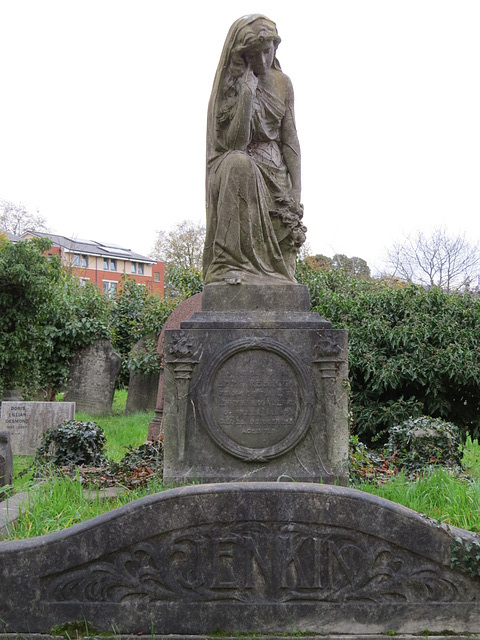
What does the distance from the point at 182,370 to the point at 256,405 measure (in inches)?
22.5

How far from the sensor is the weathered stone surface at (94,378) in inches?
Result: 520

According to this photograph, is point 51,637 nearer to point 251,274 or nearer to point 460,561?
point 460,561

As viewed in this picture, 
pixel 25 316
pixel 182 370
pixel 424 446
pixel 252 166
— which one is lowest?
pixel 424 446

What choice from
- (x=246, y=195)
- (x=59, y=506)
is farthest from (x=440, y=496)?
(x=246, y=195)

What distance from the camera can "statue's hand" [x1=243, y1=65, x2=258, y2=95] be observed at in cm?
475

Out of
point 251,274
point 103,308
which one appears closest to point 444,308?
point 251,274

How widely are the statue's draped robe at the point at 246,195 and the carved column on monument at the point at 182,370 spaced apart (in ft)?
2.19

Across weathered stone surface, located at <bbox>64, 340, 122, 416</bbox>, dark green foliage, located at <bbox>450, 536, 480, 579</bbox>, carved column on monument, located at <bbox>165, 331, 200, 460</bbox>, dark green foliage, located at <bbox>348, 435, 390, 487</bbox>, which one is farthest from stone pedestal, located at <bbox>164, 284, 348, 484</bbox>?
weathered stone surface, located at <bbox>64, 340, 122, 416</bbox>

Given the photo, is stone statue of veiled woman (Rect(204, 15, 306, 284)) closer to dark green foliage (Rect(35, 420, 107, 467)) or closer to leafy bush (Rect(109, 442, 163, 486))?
leafy bush (Rect(109, 442, 163, 486))

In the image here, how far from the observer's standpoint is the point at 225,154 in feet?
16.0

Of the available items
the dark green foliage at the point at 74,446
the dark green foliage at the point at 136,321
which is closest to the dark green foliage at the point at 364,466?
the dark green foliage at the point at 74,446

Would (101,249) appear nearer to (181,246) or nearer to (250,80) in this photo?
(181,246)

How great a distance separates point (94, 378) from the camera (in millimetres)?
13453

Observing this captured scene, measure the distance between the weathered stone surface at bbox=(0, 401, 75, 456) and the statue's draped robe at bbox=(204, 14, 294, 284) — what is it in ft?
17.7
